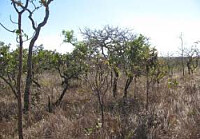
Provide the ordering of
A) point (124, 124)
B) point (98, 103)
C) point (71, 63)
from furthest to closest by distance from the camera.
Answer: point (71, 63), point (98, 103), point (124, 124)

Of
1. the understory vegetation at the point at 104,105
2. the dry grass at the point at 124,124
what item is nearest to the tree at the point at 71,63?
the understory vegetation at the point at 104,105

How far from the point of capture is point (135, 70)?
9.69 metres

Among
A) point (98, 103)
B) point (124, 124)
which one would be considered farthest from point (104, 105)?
point (124, 124)

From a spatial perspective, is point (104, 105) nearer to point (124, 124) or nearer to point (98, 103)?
point (98, 103)

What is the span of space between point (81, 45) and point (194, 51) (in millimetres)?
13952

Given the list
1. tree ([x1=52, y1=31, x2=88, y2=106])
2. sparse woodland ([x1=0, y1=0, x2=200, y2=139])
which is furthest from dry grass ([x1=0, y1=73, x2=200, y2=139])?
tree ([x1=52, y1=31, x2=88, y2=106])

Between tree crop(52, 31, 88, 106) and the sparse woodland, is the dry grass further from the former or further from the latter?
tree crop(52, 31, 88, 106)

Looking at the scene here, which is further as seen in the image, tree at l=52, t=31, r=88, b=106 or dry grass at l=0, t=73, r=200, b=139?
tree at l=52, t=31, r=88, b=106

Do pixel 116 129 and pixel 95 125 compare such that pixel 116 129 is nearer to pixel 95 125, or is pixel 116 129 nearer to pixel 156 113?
pixel 95 125

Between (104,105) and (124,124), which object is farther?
(104,105)

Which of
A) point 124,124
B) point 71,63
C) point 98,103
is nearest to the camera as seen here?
point 124,124

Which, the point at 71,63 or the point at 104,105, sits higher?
the point at 71,63

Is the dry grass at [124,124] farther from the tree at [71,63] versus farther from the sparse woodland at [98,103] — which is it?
the tree at [71,63]

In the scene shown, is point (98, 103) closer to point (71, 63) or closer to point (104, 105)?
point (104, 105)
